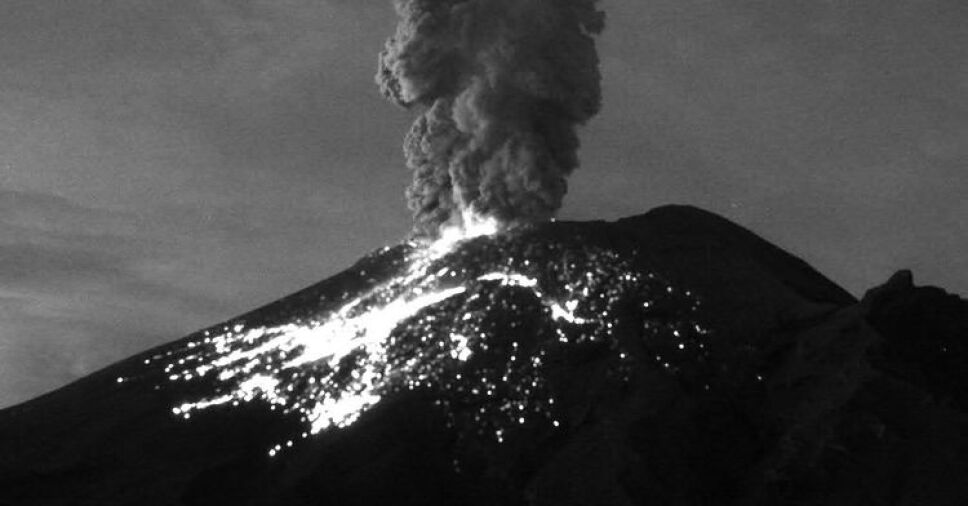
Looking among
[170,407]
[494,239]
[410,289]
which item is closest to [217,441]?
[170,407]

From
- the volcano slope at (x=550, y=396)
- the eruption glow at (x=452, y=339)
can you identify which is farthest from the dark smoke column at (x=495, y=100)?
the volcano slope at (x=550, y=396)

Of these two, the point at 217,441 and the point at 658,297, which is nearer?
the point at 217,441

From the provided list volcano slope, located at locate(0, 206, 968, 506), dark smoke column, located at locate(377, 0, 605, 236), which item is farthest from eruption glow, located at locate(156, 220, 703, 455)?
dark smoke column, located at locate(377, 0, 605, 236)

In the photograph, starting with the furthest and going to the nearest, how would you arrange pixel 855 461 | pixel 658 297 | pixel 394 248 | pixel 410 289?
pixel 394 248 → pixel 410 289 → pixel 658 297 → pixel 855 461

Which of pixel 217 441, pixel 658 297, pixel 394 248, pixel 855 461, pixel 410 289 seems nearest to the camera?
pixel 855 461

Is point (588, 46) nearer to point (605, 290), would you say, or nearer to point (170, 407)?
point (605, 290)

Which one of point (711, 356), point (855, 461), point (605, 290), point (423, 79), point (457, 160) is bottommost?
point (855, 461)

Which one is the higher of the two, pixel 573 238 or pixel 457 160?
pixel 457 160
